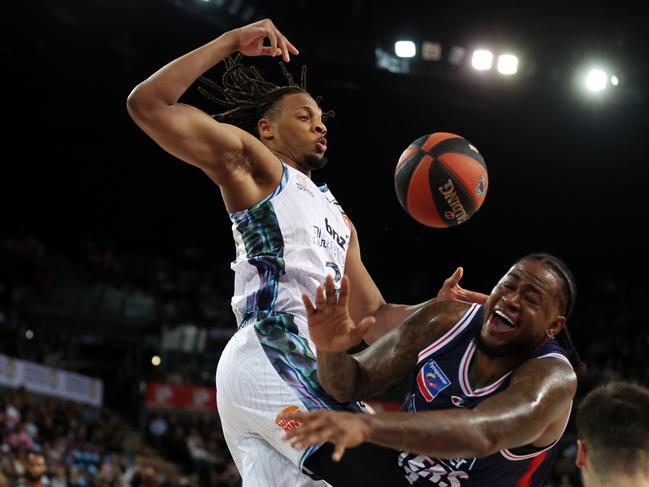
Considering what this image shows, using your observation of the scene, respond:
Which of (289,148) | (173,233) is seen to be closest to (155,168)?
(173,233)

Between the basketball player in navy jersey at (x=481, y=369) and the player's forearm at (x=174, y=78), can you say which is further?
the player's forearm at (x=174, y=78)

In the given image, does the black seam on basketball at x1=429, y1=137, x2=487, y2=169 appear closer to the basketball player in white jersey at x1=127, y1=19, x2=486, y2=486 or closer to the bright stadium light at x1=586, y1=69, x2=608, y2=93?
the basketball player in white jersey at x1=127, y1=19, x2=486, y2=486

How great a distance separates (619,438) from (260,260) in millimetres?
1748

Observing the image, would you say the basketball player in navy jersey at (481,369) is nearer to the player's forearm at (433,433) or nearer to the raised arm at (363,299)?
the player's forearm at (433,433)

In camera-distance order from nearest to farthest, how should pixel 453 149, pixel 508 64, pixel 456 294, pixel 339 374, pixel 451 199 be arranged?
pixel 339 374 → pixel 456 294 → pixel 451 199 → pixel 453 149 → pixel 508 64

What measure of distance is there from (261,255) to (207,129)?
579 millimetres

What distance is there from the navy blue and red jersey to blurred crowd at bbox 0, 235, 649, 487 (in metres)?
10.6

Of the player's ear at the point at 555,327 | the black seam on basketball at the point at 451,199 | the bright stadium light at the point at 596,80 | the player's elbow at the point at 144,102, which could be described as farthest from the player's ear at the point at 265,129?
the bright stadium light at the point at 596,80

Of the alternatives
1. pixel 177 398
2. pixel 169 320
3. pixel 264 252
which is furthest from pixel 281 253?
pixel 169 320

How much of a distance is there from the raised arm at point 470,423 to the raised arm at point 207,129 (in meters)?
1.38

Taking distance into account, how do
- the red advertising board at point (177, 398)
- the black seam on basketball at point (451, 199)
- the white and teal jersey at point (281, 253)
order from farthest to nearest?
the red advertising board at point (177, 398) → the black seam on basketball at point (451, 199) → the white and teal jersey at point (281, 253)

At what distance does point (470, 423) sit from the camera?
265 cm

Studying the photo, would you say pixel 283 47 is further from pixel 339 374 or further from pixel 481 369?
pixel 481 369

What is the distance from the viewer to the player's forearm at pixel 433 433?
2.53m
